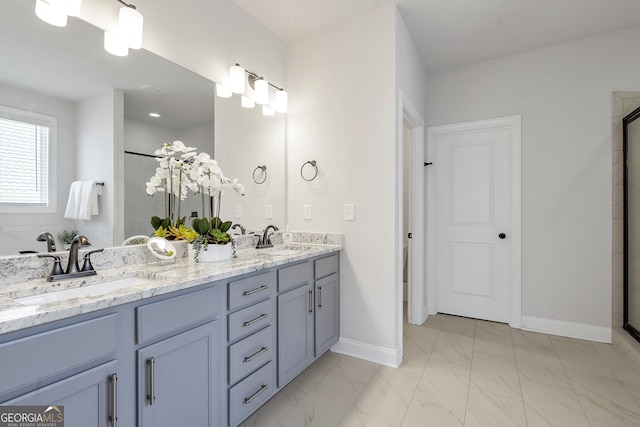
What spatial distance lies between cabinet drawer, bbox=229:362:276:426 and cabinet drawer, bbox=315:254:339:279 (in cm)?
72

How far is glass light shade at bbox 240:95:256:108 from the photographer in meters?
2.46

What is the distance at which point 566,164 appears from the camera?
293cm

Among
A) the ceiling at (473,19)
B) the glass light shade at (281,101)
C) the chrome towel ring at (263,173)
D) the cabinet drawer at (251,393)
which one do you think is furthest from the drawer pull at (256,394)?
the ceiling at (473,19)

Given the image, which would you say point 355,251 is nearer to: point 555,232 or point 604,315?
point 555,232

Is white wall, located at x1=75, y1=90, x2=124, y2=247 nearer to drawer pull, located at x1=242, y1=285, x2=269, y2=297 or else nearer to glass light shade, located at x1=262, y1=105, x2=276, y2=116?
drawer pull, located at x1=242, y1=285, x2=269, y2=297

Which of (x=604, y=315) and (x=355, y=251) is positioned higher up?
(x=355, y=251)

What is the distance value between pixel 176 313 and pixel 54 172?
33.6 inches

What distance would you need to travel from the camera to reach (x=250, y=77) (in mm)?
2496

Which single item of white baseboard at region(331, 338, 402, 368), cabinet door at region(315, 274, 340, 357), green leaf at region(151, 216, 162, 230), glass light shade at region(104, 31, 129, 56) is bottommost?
white baseboard at region(331, 338, 402, 368)

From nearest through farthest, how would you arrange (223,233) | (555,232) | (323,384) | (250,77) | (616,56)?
(223,233)
(323,384)
(250,77)
(616,56)
(555,232)

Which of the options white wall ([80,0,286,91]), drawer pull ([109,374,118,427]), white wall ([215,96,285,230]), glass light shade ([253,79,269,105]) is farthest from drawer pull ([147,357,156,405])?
glass light shade ([253,79,269,105])

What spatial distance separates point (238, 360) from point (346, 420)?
72 centimetres

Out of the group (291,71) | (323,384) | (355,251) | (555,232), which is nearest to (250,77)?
(291,71)

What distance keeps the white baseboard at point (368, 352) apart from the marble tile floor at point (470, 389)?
53 mm
